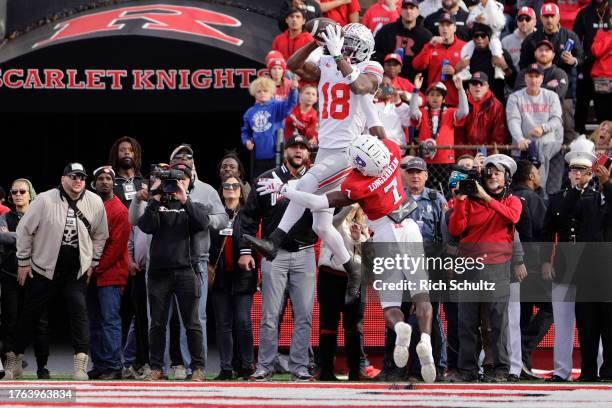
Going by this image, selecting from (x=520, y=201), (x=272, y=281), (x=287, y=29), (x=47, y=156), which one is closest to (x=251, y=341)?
(x=272, y=281)

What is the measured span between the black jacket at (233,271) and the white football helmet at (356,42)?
2.28 meters

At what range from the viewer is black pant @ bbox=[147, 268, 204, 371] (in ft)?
36.5

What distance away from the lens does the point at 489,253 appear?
11359 millimetres

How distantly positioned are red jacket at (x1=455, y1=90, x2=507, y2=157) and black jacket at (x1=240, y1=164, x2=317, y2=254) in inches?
123

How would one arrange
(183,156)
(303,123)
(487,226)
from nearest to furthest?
(487,226)
(183,156)
(303,123)

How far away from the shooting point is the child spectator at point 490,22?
1502 cm

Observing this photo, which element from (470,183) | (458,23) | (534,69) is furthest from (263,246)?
(458,23)

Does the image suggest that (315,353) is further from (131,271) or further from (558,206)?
(558,206)

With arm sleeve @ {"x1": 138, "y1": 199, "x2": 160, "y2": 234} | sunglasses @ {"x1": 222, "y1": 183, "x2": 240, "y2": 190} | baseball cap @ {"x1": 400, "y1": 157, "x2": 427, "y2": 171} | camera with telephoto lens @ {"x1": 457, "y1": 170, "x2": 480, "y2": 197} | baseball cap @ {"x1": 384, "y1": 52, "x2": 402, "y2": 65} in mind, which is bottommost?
arm sleeve @ {"x1": 138, "y1": 199, "x2": 160, "y2": 234}

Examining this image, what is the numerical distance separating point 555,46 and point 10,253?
6.70m

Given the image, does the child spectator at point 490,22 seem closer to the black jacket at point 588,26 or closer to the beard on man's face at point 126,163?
the black jacket at point 588,26

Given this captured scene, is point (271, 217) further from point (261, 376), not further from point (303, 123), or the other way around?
point (303, 123)

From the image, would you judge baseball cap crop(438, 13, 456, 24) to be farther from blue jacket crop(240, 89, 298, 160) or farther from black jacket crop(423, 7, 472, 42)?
blue jacket crop(240, 89, 298, 160)

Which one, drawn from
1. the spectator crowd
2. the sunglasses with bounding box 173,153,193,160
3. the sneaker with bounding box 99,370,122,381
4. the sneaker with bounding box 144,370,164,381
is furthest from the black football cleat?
the sneaker with bounding box 99,370,122,381
